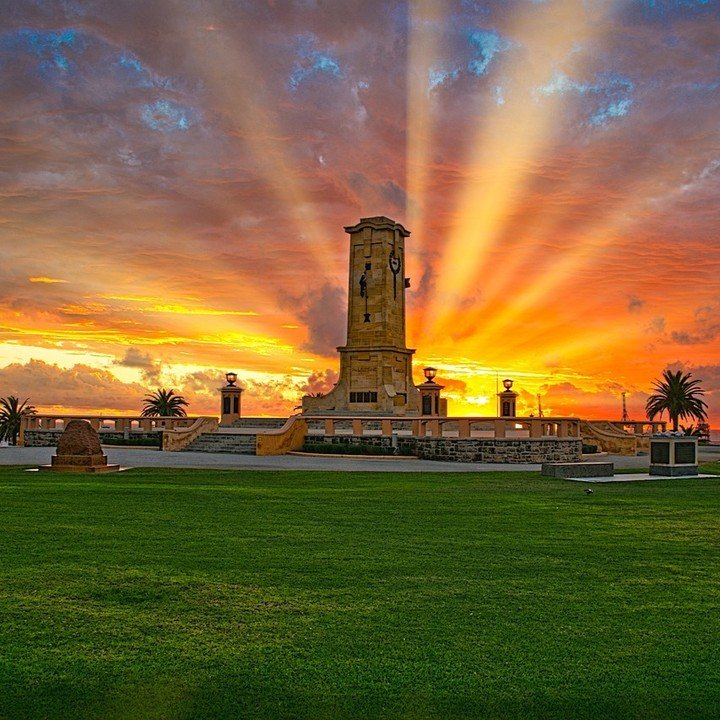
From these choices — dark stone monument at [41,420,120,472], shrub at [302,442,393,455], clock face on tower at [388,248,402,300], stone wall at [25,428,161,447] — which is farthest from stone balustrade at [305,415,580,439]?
clock face on tower at [388,248,402,300]

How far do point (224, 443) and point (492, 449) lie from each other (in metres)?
13.4

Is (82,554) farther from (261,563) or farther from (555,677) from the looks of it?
(555,677)

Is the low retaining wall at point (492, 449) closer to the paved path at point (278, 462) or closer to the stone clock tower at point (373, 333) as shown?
the paved path at point (278, 462)

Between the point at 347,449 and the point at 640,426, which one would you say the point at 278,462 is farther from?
the point at 640,426

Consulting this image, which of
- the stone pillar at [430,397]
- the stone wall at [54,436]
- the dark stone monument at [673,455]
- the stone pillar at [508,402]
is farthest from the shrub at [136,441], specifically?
the dark stone monument at [673,455]

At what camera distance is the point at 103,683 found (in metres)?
5.36

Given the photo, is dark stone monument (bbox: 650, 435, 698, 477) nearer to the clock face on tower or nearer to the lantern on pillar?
the lantern on pillar

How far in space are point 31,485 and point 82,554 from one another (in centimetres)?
A: 949

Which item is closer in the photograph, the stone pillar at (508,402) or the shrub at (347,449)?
the shrub at (347,449)

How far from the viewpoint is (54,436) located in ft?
133

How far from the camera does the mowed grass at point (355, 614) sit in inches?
204

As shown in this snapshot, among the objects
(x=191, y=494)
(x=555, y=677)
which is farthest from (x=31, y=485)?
(x=555, y=677)

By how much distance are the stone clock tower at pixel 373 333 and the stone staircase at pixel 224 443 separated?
51.4 feet

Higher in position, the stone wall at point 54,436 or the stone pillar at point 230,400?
the stone pillar at point 230,400
